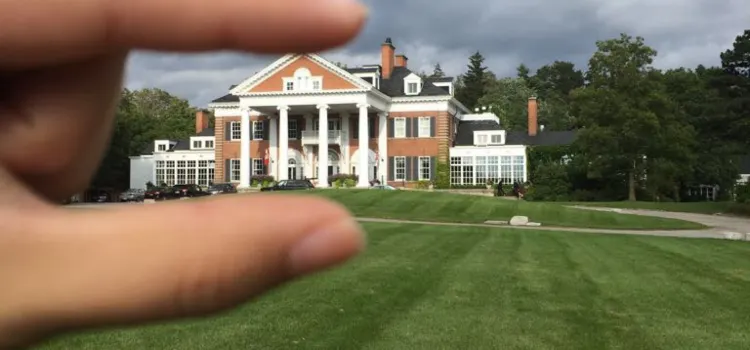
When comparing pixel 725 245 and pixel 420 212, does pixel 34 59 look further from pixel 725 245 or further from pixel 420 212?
pixel 420 212

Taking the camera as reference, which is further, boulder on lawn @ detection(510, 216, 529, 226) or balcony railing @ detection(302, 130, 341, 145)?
balcony railing @ detection(302, 130, 341, 145)

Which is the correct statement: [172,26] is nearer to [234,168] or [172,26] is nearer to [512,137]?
[234,168]

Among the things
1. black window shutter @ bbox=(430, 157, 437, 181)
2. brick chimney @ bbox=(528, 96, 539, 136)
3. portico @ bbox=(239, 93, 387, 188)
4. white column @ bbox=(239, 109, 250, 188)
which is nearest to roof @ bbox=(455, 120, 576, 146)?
brick chimney @ bbox=(528, 96, 539, 136)

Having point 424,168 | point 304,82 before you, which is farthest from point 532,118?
point 304,82

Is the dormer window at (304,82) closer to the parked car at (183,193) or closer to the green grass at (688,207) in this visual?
the parked car at (183,193)

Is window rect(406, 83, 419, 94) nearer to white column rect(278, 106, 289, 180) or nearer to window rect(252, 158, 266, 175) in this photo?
white column rect(278, 106, 289, 180)

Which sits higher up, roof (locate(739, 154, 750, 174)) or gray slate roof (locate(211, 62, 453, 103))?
gray slate roof (locate(211, 62, 453, 103))

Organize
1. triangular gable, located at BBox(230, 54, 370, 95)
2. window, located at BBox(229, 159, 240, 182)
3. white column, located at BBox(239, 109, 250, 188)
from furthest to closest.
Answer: window, located at BBox(229, 159, 240, 182), white column, located at BBox(239, 109, 250, 188), triangular gable, located at BBox(230, 54, 370, 95)

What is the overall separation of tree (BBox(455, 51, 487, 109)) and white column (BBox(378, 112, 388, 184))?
49794mm

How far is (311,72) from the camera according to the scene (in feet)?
179

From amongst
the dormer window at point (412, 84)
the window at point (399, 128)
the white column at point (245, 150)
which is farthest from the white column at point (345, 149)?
the white column at point (245, 150)

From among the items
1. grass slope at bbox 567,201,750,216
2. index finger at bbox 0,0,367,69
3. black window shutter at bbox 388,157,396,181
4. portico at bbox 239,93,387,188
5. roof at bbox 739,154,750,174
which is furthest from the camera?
roof at bbox 739,154,750,174

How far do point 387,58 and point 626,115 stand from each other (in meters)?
22.9

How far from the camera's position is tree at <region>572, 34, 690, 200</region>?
155ft
